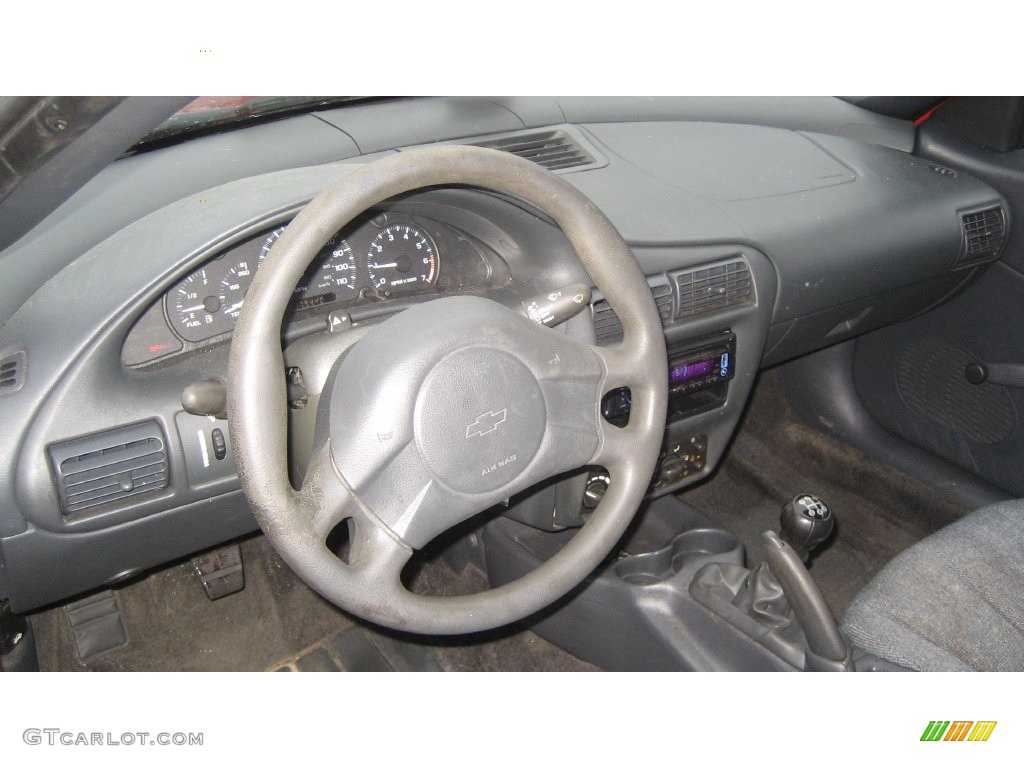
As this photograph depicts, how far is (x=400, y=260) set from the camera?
5.07ft

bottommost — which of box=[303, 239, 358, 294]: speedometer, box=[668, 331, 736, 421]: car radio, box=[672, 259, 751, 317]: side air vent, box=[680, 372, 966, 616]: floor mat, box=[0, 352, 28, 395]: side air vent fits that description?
box=[680, 372, 966, 616]: floor mat

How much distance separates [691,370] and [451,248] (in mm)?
569

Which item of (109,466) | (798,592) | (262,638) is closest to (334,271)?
(109,466)

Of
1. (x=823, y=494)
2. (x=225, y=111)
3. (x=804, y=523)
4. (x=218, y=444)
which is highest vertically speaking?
(x=225, y=111)

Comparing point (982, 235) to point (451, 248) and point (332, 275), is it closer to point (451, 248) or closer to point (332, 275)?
point (451, 248)

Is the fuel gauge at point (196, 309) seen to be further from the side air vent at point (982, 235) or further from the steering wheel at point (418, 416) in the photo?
the side air vent at point (982, 235)

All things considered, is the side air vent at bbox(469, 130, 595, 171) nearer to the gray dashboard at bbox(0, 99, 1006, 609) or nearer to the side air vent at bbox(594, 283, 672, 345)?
the gray dashboard at bbox(0, 99, 1006, 609)

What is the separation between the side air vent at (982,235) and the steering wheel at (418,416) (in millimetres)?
1381

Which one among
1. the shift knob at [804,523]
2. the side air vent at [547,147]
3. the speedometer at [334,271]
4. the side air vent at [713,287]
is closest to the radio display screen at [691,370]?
the side air vent at [713,287]

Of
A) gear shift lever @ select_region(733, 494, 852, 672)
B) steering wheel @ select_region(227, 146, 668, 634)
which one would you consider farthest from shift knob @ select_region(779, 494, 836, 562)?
steering wheel @ select_region(227, 146, 668, 634)

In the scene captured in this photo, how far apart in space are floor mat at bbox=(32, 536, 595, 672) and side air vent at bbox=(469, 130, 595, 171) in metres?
1.07

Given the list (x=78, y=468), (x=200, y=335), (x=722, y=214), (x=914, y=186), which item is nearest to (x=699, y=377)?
(x=722, y=214)

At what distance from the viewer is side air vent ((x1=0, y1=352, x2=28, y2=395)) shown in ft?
4.00

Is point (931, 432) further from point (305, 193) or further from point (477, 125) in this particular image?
point (305, 193)
